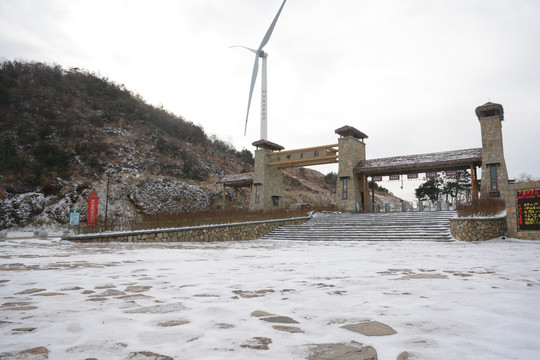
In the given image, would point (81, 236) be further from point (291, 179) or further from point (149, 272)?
point (291, 179)

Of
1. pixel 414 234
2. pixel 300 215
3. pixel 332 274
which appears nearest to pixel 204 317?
pixel 332 274

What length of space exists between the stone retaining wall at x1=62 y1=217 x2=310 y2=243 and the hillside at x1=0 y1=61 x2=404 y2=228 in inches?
286

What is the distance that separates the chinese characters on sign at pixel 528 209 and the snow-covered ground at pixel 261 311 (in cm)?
711

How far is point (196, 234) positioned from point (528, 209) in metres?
11.0

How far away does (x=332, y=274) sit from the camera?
4.16m

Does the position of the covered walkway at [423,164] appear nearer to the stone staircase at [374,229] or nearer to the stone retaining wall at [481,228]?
the stone staircase at [374,229]

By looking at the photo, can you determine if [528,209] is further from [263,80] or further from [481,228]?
[263,80]

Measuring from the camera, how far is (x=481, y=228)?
10617 mm

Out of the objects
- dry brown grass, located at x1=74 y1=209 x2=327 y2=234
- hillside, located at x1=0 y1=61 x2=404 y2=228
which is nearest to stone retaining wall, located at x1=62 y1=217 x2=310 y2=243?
dry brown grass, located at x1=74 y1=209 x2=327 y2=234

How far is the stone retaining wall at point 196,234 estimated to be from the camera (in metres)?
10.2

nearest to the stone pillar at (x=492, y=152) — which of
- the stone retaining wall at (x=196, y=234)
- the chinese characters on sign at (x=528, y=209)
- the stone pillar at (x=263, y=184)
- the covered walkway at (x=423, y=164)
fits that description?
the covered walkway at (x=423, y=164)

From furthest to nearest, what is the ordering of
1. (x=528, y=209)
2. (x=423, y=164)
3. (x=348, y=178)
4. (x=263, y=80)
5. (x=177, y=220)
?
(x=263, y=80) → (x=348, y=178) → (x=423, y=164) → (x=177, y=220) → (x=528, y=209)

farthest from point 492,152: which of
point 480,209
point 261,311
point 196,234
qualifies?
point 261,311

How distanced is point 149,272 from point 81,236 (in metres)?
6.89
